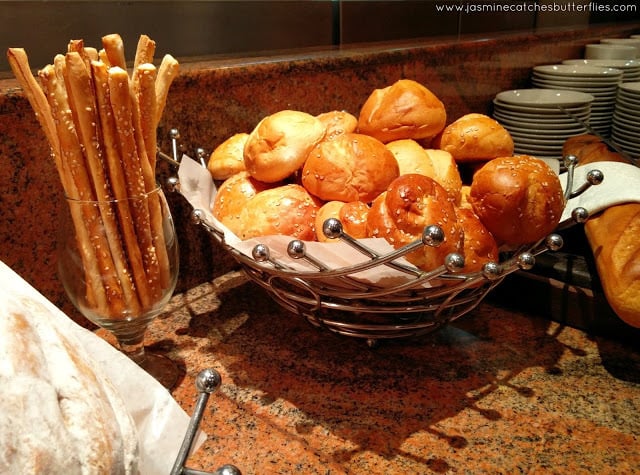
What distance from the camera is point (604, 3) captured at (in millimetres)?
2863

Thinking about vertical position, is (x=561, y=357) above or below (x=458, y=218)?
below

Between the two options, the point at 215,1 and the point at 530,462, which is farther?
the point at 215,1

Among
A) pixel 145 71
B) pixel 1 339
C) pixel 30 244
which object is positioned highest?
pixel 145 71

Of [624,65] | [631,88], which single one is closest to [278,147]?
[631,88]

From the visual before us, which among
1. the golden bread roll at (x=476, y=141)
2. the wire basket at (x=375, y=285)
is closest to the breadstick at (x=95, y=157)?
the wire basket at (x=375, y=285)

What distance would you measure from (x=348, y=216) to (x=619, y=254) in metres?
0.39

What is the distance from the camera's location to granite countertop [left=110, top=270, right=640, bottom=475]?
1.95 ft

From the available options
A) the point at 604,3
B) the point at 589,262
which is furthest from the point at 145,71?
the point at 604,3

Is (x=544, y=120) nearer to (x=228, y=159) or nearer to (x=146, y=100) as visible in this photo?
(x=228, y=159)

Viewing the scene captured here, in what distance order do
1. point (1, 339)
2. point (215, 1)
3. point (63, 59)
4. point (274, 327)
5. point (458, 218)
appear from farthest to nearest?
1. point (215, 1)
2. point (274, 327)
3. point (458, 218)
4. point (63, 59)
5. point (1, 339)

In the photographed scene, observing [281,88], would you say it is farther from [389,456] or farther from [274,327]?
[389,456]

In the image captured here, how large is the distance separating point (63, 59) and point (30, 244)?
0.31 meters

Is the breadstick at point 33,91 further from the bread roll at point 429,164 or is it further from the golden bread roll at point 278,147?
the bread roll at point 429,164

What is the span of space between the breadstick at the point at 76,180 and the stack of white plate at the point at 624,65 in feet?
5.51
